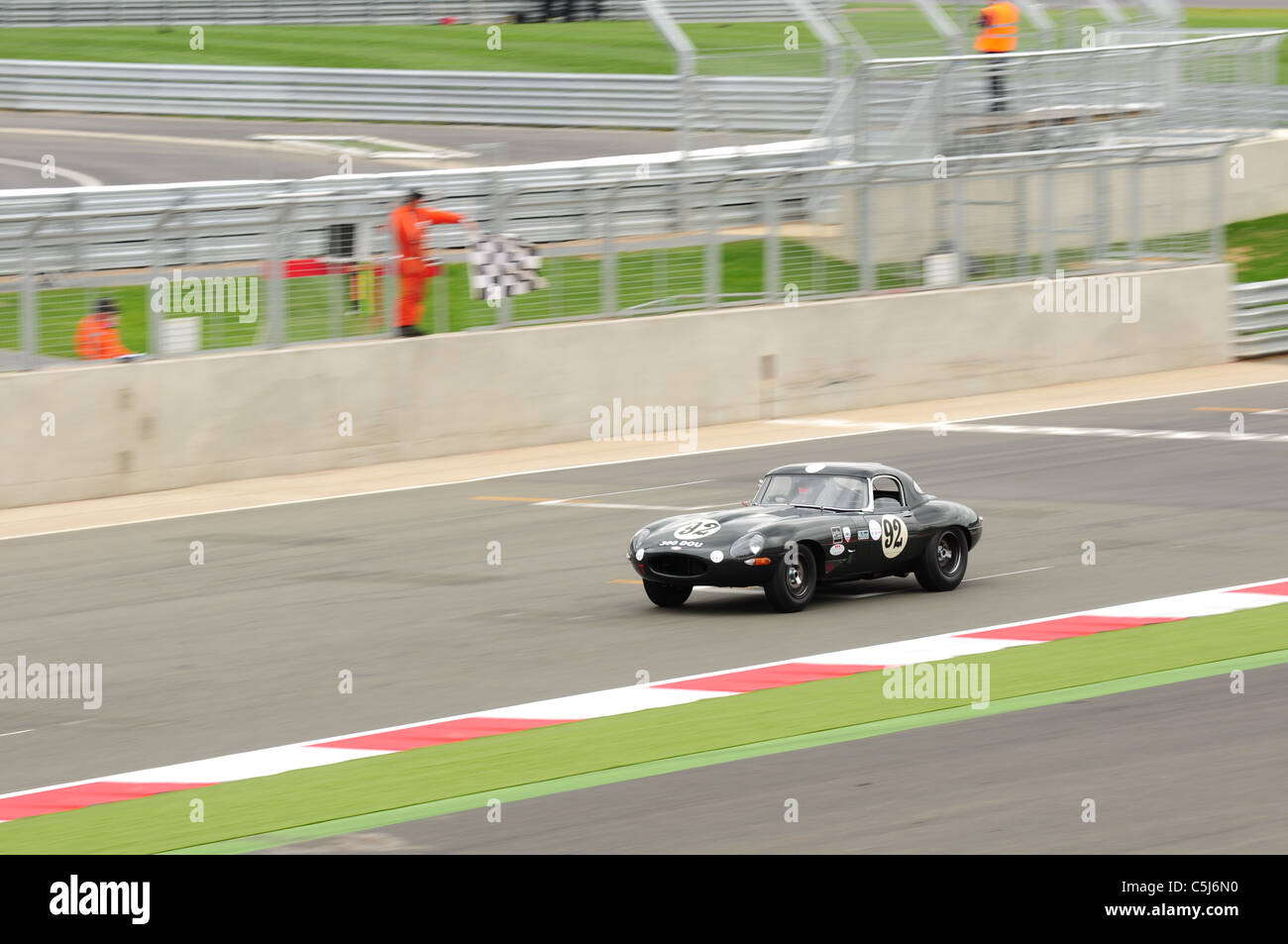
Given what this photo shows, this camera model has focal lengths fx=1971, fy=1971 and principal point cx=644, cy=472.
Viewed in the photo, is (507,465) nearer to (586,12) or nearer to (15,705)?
(15,705)

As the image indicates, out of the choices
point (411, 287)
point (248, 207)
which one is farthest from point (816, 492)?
point (411, 287)

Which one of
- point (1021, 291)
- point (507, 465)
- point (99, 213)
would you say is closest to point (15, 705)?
point (99, 213)

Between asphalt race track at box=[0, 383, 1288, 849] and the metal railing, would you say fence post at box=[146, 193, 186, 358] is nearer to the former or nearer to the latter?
asphalt race track at box=[0, 383, 1288, 849]

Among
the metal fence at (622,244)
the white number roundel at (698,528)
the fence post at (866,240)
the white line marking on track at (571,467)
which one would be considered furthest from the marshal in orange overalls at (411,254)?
the white number roundel at (698,528)

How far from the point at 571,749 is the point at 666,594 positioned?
147 inches

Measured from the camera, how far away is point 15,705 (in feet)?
36.9

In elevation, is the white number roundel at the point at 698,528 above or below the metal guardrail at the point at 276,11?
below

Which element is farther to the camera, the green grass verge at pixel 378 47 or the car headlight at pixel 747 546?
the green grass verge at pixel 378 47

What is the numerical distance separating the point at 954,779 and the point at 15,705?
217 inches

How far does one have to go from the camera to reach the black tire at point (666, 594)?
13492 mm

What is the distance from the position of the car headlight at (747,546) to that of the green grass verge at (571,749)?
65.8 inches

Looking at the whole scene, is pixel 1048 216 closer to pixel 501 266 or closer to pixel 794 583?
pixel 501 266

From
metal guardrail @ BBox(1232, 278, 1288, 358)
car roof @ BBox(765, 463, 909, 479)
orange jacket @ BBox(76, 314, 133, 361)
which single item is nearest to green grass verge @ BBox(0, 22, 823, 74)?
metal guardrail @ BBox(1232, 278, 1288, 358)

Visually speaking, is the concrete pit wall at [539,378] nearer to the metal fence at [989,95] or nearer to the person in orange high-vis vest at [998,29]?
the metal fence at [989,95]
